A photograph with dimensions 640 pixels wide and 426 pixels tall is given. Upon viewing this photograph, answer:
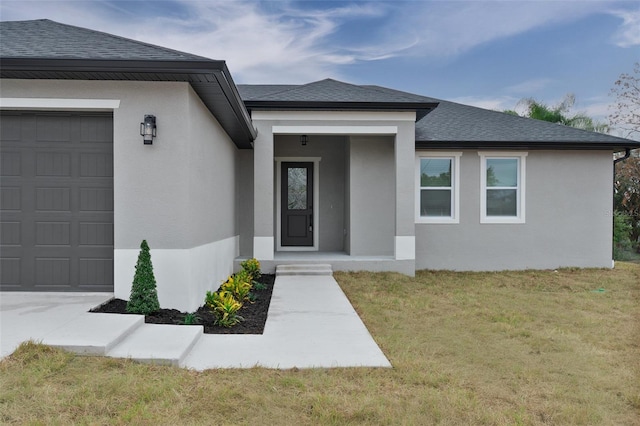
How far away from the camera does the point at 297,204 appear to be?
1160 cm

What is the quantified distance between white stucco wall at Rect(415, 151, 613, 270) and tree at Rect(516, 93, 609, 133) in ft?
26.2

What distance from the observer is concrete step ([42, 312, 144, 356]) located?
3.62 meters

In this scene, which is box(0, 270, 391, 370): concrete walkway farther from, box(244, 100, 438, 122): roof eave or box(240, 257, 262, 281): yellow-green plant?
box(244, 100, 438, 122): roof eave

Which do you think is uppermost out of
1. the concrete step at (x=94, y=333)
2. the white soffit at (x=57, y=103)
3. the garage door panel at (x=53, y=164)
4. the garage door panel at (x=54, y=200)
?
the white soffit at (x=57, y=103)

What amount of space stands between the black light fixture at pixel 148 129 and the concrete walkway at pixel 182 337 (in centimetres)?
211

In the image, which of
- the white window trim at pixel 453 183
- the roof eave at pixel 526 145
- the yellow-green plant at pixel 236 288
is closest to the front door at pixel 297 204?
the white window trim at pixel 453 183

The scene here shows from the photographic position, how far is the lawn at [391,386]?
2852mm

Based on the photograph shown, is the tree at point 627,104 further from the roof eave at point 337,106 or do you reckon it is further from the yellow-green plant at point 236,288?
the yellow-green plant at point 236,288

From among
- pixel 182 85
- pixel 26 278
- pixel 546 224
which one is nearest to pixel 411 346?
pixel 182 85

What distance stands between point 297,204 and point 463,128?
4.94 m

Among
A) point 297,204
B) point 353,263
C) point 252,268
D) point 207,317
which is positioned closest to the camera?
point 207,317

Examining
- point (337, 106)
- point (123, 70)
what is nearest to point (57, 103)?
point (123, 70)

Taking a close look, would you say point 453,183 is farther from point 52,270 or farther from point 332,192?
point 52,270

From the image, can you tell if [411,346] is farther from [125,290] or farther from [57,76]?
[57,76]
